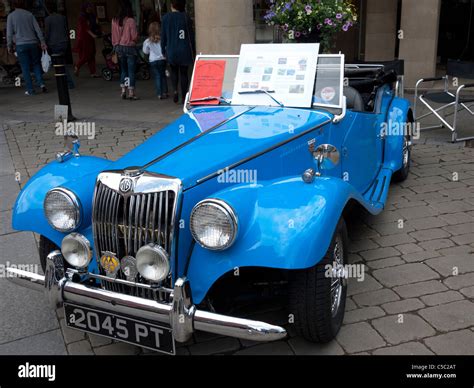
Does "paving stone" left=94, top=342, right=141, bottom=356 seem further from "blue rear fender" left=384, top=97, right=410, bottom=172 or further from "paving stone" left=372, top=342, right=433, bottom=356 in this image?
"blue rear fender" left=384, top=97, right=410, bottom=172

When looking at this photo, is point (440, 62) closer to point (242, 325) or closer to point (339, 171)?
point (339, 171)

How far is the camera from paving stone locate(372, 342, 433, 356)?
9.77ft

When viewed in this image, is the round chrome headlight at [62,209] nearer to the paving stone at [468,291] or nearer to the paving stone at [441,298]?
the paving stone at [441,298]

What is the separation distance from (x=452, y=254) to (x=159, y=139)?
8.07 ft

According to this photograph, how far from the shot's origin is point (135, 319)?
2.69 meters

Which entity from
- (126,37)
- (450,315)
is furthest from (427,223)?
(126,37)

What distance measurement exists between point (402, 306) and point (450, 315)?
297mm

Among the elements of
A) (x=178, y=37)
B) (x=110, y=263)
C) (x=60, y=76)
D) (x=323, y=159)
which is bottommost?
(x=110, y=263)

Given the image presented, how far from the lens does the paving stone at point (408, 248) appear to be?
13.9 ft

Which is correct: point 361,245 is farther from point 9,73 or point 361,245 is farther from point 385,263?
point 9,73

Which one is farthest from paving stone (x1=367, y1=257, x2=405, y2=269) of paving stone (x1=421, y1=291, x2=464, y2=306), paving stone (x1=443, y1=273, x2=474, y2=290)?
paving stone (x1=421, y1=291, x2=464, y2=306)

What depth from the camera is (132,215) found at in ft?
9.32

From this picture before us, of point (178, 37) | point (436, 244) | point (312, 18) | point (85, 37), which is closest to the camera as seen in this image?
point (436, 244)
